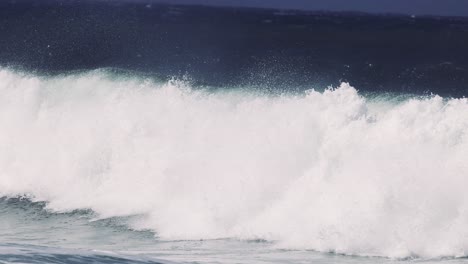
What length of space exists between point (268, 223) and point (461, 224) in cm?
378

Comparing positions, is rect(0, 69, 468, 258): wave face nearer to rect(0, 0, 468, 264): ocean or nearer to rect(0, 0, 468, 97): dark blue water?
rect(0, 0, 468, 264): ocean

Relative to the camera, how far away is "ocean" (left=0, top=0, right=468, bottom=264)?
18.9 m

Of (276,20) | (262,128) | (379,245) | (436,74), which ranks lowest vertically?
(379,245)

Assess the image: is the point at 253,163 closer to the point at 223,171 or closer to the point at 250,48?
the point at 223,171

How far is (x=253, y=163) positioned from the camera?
2262 cm

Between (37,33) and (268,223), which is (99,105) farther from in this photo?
(37,33)

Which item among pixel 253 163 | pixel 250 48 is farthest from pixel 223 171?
pixel 250 48

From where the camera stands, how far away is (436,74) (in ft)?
133

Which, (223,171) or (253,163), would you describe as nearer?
(253,163)

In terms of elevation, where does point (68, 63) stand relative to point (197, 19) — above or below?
below

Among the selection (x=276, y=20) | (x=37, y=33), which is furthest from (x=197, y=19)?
(x=37, y=33)

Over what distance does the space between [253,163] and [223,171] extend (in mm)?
668

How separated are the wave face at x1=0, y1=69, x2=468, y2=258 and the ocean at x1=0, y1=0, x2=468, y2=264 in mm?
35

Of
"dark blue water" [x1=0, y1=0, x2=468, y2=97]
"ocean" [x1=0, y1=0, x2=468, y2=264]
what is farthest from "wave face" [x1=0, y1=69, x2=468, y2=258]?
"dark blue water" [x1=0, y1=0, x2=468, y2=97]
